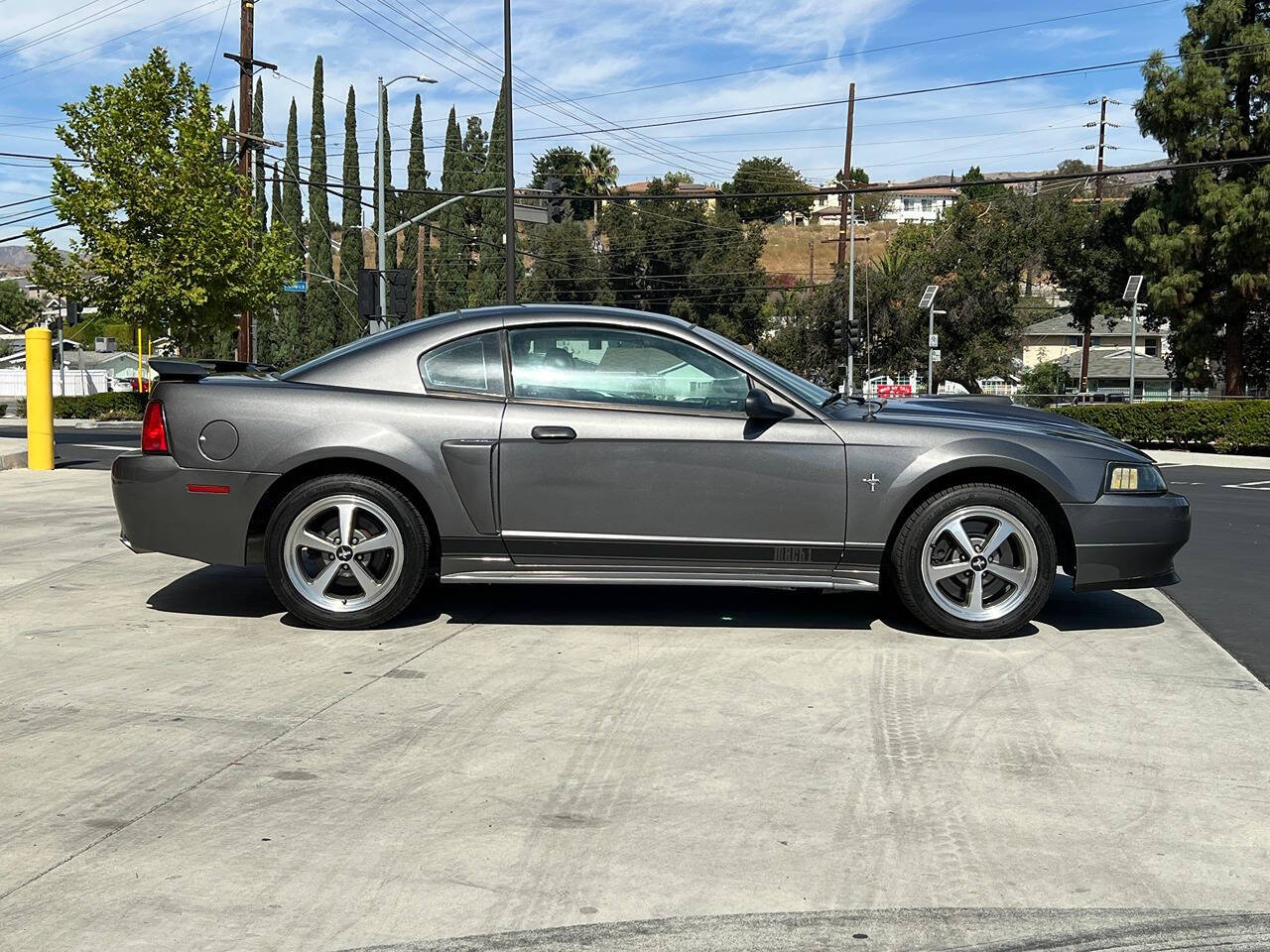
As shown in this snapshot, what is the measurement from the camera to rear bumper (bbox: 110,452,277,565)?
5945mm

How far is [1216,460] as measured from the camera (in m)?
22.7

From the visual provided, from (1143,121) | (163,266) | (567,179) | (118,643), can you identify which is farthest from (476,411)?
(567,179)

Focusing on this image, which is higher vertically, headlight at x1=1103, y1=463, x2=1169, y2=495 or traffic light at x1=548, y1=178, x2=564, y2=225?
traffic light at x1=548, y1=178, x2=564, y2=225

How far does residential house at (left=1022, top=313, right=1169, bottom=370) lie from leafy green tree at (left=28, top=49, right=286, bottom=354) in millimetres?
67742

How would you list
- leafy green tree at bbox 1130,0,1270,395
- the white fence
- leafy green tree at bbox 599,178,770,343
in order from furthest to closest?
1. leafy green tree at bbox 599,178,770,343
2. the white fence
3. leafy green tree at bbox 1130,0,1270,395

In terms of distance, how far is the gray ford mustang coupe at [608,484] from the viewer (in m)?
5.84

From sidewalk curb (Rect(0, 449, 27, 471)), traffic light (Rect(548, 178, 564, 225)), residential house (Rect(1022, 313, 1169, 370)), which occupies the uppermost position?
traffic light (Rect(548, 178, 564, 225))

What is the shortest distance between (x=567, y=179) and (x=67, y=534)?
9309 centimetres

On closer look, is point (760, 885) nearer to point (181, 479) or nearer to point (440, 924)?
point (440, 924)

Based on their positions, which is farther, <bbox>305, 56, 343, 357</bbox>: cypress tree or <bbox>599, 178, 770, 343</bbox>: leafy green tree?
<bbox>599, 178, 770, 343</bbox>: leafy green tree

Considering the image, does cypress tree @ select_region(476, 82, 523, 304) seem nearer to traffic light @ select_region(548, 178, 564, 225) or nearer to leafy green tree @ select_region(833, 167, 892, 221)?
traffic light @ select_region(548, 178, 564, 225)

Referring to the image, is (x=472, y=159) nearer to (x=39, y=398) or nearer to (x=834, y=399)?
(x=39, y=398)

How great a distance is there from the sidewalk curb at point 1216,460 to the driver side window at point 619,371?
17.0 meters

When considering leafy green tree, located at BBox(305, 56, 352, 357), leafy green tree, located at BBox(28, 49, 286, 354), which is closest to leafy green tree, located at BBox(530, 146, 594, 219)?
leafy green tree, located at BBox(305, 56, 352, 357)
